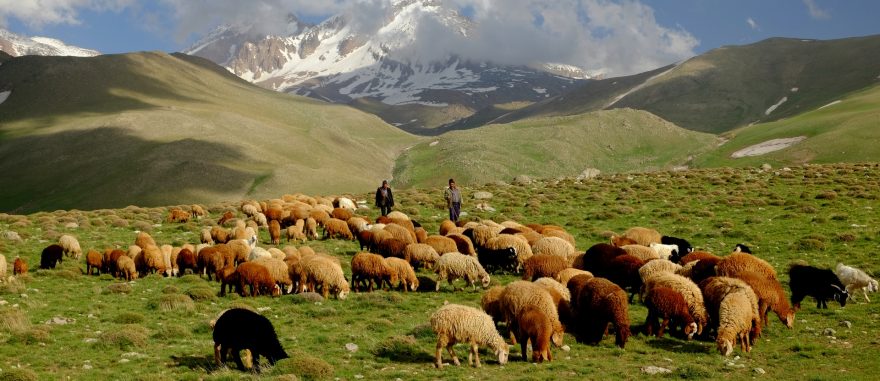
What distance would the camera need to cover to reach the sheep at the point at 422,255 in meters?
23.3

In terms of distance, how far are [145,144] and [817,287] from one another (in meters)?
111

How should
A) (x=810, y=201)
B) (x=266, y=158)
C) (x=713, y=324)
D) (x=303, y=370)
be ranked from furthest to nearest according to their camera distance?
(x=266, y=158) < (x=810, y=201) < (x=713, y=324) < (x=303, y=370)

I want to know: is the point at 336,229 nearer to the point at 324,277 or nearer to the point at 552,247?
the point at 324,277

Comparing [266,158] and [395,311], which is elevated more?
[266,158]

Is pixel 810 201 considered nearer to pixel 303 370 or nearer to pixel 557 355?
pixel 557 355

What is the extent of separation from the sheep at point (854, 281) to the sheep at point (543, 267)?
8033 millimetres

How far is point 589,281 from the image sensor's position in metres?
15.7

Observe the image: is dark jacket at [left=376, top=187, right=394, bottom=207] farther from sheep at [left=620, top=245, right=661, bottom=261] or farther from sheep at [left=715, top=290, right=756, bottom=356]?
sheep at [left=715, top=290, right=756, bottom=356]

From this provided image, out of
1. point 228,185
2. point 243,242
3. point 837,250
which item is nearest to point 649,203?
point 837,250

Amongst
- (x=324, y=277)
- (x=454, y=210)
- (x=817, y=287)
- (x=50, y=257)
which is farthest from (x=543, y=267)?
(x=50, y=257)

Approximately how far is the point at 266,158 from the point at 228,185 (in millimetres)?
18096

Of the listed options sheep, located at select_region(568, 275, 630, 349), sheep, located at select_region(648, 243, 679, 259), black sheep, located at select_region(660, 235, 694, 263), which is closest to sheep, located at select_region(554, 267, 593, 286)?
sheep, located at select_region(568, 275, 630, 349)

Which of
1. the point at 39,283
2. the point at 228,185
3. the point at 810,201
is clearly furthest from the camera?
the point at 228,185

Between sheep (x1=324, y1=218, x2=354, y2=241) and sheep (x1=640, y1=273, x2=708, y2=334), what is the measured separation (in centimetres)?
1897
